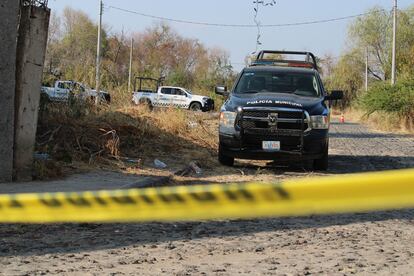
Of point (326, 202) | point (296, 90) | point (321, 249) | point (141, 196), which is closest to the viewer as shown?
point (326, 202)

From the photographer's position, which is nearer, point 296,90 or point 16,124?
point 16,124

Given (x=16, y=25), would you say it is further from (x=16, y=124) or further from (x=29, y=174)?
(x=29, y=174)

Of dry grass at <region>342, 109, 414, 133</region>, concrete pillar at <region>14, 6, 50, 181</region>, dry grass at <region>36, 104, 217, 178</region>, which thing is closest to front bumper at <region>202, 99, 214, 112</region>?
dry grass at <region>342, 109, 414, 133</region>

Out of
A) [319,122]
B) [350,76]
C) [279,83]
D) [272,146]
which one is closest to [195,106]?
[350,76]

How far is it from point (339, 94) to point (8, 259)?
27.3 ft

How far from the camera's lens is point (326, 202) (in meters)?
1.93

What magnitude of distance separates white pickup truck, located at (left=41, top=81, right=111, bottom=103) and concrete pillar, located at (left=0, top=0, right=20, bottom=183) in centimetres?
409

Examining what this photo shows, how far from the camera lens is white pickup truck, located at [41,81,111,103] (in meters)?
Result: 12.3

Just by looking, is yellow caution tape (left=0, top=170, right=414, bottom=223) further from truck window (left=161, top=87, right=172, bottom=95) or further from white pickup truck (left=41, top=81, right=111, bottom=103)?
truck window (left=161, top=87, right=172, bottom=95)

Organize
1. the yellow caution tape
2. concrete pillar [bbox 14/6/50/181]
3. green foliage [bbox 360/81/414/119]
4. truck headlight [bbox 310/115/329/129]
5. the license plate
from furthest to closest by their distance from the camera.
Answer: green foliage [bbox 360/81/414/119] → truck headlight [bbox 310/115/329/129] → the license plate → concrete pillar [bbox 14/6/50/181] → the yellow caution tape

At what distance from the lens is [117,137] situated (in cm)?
1148

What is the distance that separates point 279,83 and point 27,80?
5.30 meters

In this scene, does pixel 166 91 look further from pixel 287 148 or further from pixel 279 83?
pixel 287 148

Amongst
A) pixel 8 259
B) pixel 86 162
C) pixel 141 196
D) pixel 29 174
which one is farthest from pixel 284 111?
pixel 141 196
